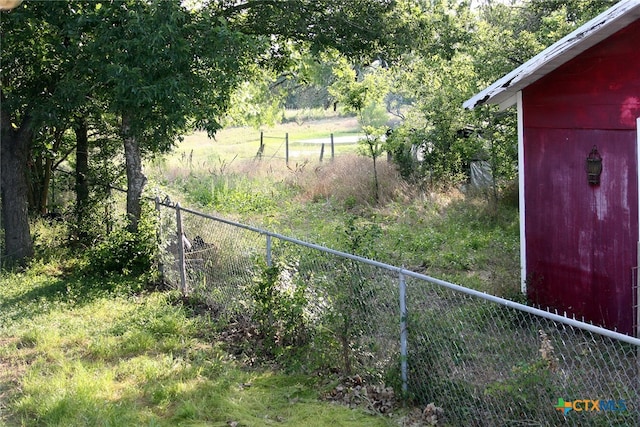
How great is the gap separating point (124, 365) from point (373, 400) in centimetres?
260

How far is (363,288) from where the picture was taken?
5.81 metres

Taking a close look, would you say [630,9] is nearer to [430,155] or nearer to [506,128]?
[506,128]

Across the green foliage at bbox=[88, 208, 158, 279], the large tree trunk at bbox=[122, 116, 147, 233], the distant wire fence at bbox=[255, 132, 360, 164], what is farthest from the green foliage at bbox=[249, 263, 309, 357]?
the distant wire fence at bbox=[255, 132, 360, 164]

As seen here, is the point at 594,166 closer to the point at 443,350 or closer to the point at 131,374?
the point at 443,350

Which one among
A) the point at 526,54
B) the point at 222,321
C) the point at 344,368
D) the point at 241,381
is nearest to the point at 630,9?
the point at 344,368

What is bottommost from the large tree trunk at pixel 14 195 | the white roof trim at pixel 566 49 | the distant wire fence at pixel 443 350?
the distant wire fence at pixel 443 350

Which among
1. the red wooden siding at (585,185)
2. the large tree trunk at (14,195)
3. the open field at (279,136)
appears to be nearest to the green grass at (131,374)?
the large tree trunk at (14,195)

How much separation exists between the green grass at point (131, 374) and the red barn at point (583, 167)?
3142mm

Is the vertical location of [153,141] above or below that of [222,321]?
above

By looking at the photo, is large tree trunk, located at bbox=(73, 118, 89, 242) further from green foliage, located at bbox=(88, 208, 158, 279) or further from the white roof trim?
the white roof trim

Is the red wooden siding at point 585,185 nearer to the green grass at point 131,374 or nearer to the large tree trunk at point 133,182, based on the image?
the green grass at point 131,374

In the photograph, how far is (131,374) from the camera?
6.24 meters

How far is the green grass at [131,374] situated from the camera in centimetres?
524

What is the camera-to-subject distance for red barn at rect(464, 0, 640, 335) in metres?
6.30
